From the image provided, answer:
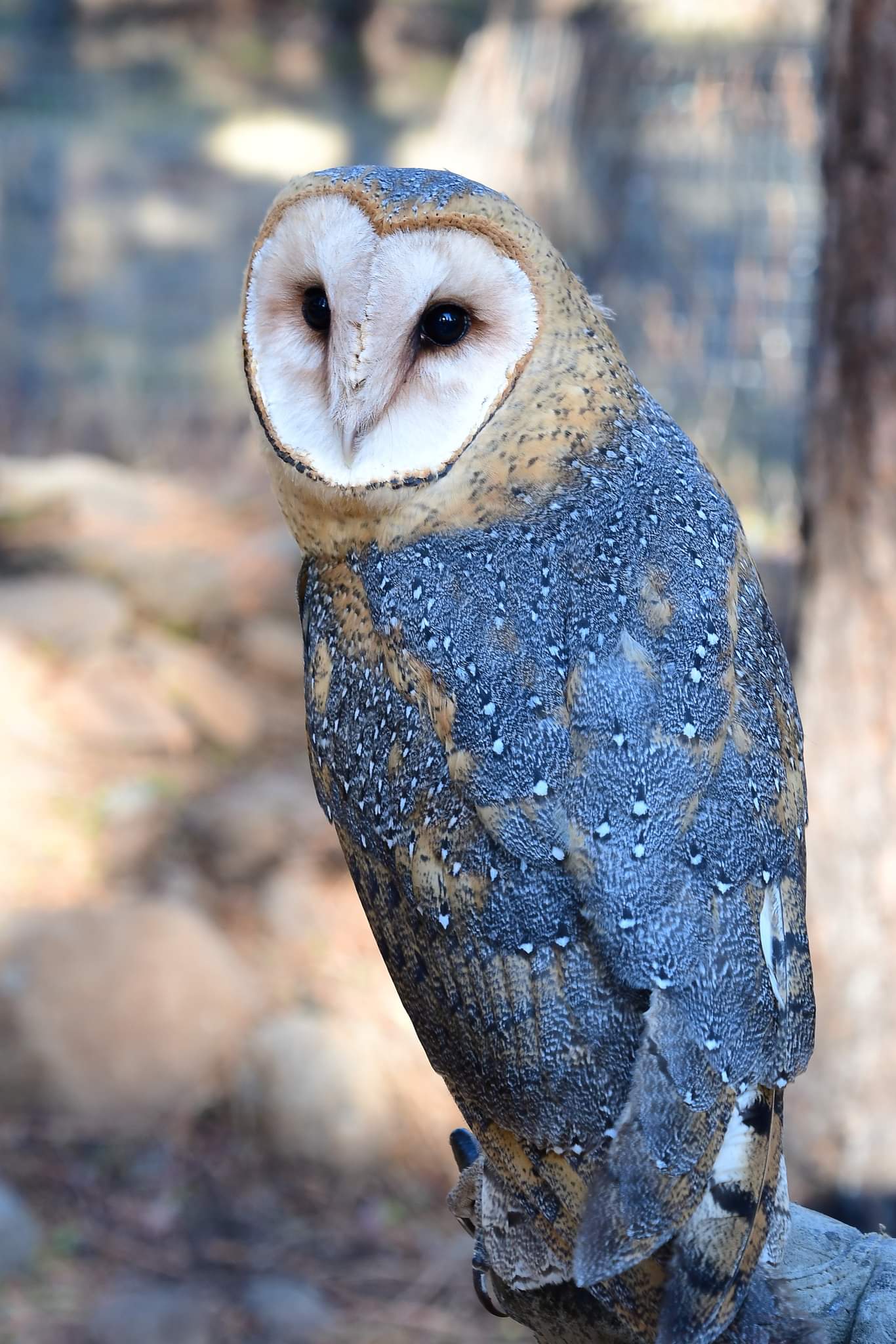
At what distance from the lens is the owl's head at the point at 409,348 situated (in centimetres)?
141

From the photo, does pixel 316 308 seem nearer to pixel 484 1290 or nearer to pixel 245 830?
pixel 484 1290

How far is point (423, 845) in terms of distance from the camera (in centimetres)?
148

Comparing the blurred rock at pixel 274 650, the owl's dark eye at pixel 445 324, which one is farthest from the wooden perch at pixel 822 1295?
the blurred rock at pixel 274 650

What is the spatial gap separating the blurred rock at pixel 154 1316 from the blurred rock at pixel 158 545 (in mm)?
3558

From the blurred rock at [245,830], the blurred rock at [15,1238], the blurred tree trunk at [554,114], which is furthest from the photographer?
the blurred tree trunk at [554,114]

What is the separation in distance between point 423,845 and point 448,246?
25.0 inches

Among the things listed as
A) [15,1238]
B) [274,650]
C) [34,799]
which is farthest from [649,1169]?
[274,650]

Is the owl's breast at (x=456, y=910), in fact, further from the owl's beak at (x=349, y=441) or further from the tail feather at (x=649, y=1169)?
the owl's beak at (x=349, y=441)

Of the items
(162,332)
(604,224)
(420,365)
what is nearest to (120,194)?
(162,332)

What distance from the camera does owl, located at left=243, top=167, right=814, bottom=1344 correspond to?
138cm

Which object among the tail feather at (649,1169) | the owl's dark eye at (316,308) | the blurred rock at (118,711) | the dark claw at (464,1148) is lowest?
the tail feather at (649,1169)

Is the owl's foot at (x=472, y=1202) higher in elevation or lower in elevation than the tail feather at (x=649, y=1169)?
higher

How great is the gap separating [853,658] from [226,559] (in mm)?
Answer: 4395

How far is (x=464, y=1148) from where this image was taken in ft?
5.79
